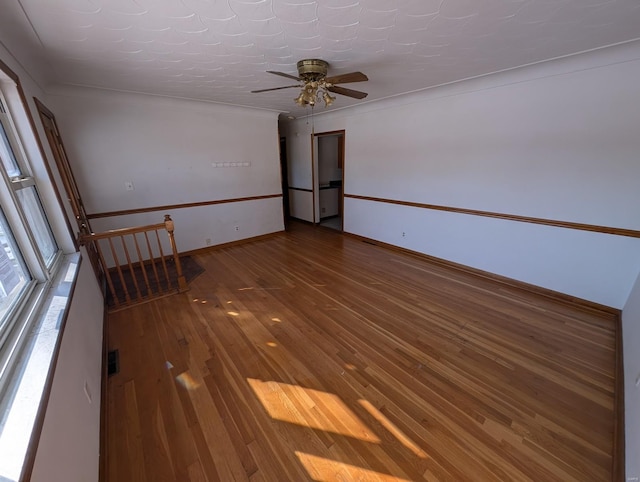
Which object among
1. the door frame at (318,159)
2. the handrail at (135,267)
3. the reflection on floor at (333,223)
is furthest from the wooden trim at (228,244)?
the door frame at (318,159)

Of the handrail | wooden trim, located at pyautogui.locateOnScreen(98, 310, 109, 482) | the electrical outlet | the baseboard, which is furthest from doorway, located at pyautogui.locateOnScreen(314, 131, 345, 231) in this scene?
the electrical outlet

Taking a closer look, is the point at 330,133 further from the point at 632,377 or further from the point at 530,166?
the point at 632,377

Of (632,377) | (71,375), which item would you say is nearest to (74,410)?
(71,375)

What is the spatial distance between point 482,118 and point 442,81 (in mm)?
622

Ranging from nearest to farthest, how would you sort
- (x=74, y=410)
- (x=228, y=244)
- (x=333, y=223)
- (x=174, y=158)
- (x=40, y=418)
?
(x=40, y=418) < (x=74, y=410) < (x=174, y=158) < (x=228, y=244) < (x=333, y=223)

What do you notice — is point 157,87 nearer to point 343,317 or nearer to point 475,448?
point 343,317

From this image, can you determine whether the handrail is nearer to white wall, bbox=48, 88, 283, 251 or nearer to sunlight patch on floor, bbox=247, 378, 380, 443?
white wall, bbox=48, 88, 283, 251

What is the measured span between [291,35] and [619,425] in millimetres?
3070

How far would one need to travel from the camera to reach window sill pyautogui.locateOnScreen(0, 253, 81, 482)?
66cm

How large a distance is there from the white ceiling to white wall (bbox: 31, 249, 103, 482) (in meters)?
1.66

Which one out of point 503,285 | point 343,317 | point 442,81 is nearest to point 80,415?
point 343,317

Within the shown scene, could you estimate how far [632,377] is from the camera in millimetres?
1480

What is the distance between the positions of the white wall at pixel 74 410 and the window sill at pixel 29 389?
7cm

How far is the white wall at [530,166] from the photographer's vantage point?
85.1 inches
